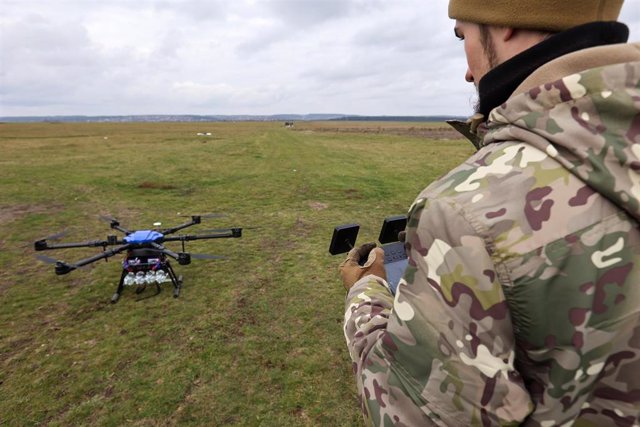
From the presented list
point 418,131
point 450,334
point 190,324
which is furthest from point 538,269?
point 418,131

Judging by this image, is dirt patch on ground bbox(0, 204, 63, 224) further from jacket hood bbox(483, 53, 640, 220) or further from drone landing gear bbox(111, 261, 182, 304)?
jacket hood bbox(483, 53, 640, 220)

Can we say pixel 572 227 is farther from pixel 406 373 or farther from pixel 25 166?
pixel 25 166

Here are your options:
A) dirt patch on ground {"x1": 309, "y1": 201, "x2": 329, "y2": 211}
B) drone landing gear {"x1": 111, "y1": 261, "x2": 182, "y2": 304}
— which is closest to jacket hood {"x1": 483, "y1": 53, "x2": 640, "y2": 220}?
drone landing gear {"x1": 111, "y1": 261, "x2": 182, "y2": 304}

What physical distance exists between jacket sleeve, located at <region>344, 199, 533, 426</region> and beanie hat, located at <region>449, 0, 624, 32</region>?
2.29 ft

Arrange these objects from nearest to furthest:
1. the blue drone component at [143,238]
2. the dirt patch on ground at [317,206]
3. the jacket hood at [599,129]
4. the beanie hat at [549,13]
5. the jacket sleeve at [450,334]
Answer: the jacket hood at [599,129] → the jacket sleeve at [450,334] → the beanie hat at [549,13] → the blue drone component at [143,238] → the dirt patch on ground at [317,206]

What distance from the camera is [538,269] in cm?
98

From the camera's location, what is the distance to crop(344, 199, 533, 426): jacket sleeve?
1.03m

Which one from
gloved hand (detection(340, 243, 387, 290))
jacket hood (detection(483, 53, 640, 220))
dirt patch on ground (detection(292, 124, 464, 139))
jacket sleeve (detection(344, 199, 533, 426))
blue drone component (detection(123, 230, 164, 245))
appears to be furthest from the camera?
dirt patch on ground (detection(292, 124, 464, 139))

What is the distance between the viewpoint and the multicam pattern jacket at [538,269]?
968 mm

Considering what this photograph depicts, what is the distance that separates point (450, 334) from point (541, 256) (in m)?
0.33

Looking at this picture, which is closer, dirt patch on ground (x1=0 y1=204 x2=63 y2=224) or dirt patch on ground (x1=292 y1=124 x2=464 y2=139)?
dirt patch on ground (x1=0 y1=204 x2=63 y2=224)

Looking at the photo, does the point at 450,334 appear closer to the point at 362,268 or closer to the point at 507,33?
the point at 362,268

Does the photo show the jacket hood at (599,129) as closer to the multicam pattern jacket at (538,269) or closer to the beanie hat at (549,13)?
the multicam pattern jacket at (538,269)

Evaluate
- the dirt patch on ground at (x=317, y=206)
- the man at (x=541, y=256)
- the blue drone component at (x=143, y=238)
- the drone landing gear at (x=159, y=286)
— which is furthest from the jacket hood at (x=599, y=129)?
the dirt patch on ground at (x=317, y=206)
